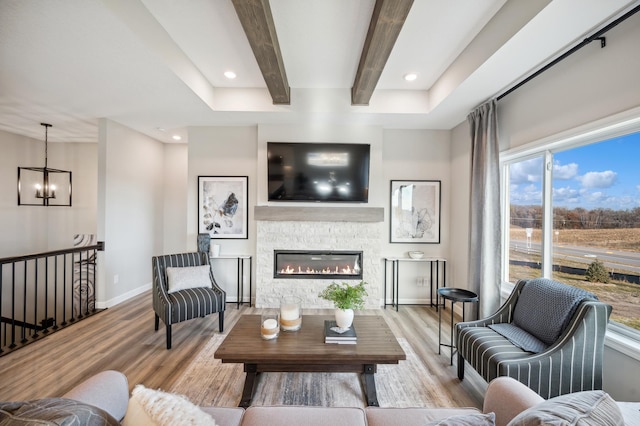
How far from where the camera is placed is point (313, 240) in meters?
3.96

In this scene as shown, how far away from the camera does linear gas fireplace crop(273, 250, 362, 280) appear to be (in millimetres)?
3973

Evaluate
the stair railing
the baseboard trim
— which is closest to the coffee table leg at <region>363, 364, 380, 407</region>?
the stair railing

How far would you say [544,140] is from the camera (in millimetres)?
2369

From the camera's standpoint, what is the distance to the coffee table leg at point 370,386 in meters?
1.89

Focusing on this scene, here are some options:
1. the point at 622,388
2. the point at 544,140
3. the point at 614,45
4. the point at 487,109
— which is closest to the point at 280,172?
the point at 487,109

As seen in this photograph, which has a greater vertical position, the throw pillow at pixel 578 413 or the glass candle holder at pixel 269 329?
the throw pillow at pixel 578 413

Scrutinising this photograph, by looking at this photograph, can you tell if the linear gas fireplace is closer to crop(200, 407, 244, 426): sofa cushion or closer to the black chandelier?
crop(200, 407, 244, 426): sofa cushion

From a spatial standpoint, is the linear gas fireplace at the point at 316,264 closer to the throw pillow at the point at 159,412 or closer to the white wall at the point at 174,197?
the white wall at the point at 174,197

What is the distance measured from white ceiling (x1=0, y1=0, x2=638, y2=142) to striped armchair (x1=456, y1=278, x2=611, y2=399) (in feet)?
6.35

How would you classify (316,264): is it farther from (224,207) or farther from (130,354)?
(130,354)

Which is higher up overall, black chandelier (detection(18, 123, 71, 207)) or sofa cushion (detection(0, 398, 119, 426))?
black chandelier (detection(18, 123, 71, 207))

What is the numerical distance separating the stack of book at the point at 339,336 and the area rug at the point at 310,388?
41 centimetres

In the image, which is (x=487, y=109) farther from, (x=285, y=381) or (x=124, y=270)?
(x=124, y=270)

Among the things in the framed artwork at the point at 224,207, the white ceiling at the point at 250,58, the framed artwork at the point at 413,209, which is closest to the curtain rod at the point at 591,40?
the white ceiling at the point at 250,58
